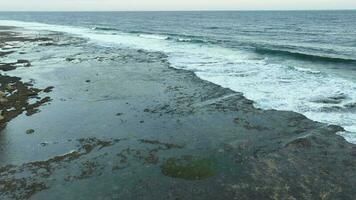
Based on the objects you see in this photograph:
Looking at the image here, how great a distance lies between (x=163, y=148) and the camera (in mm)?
16562

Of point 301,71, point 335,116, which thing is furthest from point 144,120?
point 301,71

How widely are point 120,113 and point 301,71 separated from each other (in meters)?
17.0

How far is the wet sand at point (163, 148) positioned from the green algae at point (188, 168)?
0.12ft

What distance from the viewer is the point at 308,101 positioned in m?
22.6

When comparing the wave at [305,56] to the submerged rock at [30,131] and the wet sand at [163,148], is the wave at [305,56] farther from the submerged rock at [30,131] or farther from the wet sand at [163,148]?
the submerged rock at [30,131]

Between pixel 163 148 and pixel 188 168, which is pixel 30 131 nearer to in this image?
pixel 163 148

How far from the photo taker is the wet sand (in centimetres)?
1320

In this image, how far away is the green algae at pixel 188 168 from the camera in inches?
554

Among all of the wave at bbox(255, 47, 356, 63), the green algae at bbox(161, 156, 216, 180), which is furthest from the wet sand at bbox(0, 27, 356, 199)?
the wave at bbox(255, 47, 356, 63)

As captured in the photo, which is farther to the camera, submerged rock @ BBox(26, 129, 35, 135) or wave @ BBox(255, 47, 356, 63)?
wave @ BBox(255, 47, 356, 63)

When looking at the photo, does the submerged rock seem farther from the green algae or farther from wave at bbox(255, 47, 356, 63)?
wave at bbox(255, 47, 356, 63)

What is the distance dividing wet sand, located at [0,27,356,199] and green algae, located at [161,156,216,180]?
0.12 feet

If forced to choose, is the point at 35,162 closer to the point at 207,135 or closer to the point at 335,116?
the point at 207,135

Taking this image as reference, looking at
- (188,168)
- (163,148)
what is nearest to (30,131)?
(163,148)
